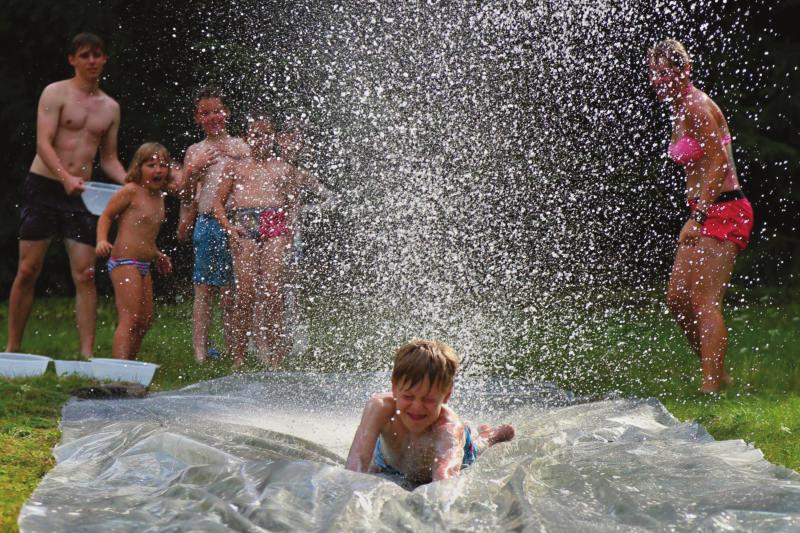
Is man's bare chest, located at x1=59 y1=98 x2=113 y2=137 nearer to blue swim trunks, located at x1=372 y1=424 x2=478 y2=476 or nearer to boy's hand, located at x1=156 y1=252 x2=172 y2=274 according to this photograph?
boy's hand, located at x1=156 y1=252 x2=172 y2=274

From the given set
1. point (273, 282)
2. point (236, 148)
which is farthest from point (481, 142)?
point (273, 282)

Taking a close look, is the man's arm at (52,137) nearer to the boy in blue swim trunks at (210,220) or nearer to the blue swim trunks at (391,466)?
the boy in blue swim trunks at (210,220)

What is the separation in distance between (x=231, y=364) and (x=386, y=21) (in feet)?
14.8

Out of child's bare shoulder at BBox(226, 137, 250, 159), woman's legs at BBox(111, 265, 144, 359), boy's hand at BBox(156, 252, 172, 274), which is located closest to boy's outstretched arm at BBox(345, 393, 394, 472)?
woman's legs at BBox(111, 265, 144, 359)

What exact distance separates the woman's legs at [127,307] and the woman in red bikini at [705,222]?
11.0 feet

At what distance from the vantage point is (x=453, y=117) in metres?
12.0

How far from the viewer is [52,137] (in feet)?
24.5

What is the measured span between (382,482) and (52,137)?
16.4ft

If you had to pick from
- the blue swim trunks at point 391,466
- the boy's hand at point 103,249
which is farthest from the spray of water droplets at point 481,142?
the blue swim trunks at point 391,466

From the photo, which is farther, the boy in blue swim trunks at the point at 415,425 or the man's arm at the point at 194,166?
the man's arm at the point at 194,166

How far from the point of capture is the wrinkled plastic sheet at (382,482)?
3125 millimetres

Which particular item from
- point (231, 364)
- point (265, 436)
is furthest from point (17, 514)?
point (231, 364)

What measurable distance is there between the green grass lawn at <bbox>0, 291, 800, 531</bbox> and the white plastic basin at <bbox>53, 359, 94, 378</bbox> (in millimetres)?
70

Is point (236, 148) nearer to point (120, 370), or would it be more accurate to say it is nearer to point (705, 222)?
point (120, 370)
